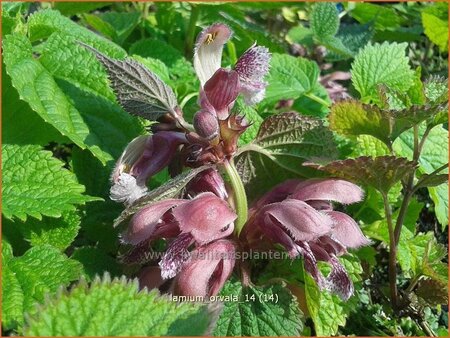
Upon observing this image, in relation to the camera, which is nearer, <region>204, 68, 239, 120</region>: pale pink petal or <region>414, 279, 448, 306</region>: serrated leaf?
<region>204, 68, 239, 120</region>: pale pink petal

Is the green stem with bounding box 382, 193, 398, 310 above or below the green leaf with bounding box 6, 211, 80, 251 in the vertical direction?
below

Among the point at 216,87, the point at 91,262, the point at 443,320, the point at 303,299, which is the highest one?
the point at 216,87

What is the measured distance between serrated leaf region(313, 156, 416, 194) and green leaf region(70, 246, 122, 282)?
0.36m

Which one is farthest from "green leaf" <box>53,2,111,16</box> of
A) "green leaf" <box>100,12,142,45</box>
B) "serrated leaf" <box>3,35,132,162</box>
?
"serrated leaf" <box>3,35,132,162</box>

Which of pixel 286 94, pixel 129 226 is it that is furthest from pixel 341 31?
pixel 129 226

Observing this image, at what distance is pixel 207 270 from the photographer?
0.90 m

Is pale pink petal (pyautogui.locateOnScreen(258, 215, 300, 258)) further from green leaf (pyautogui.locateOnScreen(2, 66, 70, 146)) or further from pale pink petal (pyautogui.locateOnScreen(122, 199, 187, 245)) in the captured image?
green leaf (pyautogui.locateOnScreen(2, 66, 70, 146))

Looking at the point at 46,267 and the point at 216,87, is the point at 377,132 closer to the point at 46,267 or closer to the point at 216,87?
the point at 216,87

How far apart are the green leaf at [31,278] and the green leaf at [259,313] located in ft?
0.74

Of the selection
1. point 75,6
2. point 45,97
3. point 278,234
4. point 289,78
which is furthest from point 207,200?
point 75,6

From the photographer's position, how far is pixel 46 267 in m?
0.96

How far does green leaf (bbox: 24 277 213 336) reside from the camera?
0.70 m

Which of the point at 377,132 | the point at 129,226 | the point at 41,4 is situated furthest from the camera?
the point at 41,4

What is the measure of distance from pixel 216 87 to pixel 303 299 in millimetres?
371
